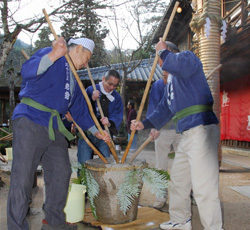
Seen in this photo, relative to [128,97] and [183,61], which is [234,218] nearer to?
[183,61]

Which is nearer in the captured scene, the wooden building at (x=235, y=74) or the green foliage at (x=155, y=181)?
the green foliage at (x=155, y=181)

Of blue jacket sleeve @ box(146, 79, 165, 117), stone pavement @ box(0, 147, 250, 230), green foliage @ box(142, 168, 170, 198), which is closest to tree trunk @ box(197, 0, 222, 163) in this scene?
stone pavement @ box(0, 147, 250, 230)

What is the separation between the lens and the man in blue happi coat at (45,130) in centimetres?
200

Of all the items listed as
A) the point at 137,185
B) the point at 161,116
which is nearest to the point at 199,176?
the point at 137,185

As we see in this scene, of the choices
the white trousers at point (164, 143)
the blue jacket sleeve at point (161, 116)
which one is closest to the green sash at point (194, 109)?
the blue jacket sleeve at point (161, 116)

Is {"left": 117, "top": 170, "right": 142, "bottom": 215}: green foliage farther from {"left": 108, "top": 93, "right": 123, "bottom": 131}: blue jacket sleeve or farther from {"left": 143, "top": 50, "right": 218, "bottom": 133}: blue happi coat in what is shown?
{"left": 108, "top": 93, "right": 123, "bottom": 131}: blue jacket sleeve

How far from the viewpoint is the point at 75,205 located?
2.77 metres

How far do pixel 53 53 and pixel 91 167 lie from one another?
118cm

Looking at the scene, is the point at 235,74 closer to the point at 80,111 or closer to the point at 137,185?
the point at 80,111

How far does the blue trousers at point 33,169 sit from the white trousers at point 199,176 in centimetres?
109

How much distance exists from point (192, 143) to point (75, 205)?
1413 millimetres

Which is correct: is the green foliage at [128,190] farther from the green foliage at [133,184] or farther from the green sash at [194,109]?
the green sash at [194,109]

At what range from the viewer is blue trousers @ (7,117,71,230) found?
6.53ft

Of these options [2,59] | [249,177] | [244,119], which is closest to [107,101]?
[2,59]
